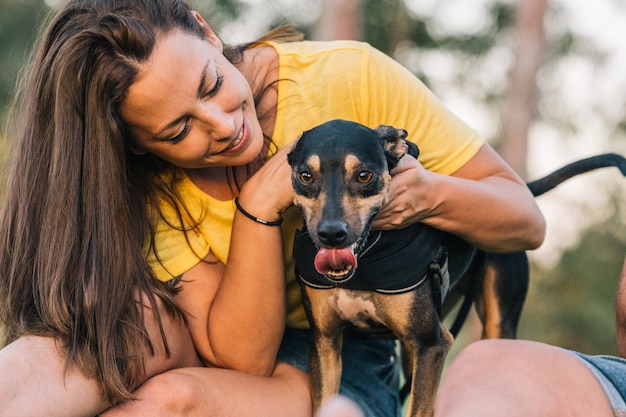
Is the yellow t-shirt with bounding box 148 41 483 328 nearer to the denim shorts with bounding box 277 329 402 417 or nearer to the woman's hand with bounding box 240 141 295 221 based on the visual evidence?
the woman's hand with bounding box 240 141 295 221

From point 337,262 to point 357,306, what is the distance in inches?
17.9

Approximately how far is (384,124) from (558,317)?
994 centimetres

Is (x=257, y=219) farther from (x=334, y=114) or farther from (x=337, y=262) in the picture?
(x=334, y=114)

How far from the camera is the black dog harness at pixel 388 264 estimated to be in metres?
3.18

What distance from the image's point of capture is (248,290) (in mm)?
3285

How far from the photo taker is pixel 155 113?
3.10 metres

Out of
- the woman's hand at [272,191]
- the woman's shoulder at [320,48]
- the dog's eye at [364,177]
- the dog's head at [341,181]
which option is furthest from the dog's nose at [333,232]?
the woman's shoulder at [320,48]

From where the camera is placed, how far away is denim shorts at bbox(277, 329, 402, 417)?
3.59 m

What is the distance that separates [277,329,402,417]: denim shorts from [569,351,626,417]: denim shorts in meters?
1.45

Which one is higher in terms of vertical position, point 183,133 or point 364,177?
point 183,133

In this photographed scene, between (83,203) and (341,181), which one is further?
(83,203)

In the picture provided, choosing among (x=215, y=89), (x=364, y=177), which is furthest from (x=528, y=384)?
(x=215, y=89)

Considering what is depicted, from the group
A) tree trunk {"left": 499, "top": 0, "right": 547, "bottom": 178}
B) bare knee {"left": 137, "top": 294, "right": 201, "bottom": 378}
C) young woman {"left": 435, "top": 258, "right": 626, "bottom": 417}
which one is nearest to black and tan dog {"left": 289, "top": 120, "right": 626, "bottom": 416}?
bare knee {"left": 137, "top": 294, "right": 201, "bottom": 378}

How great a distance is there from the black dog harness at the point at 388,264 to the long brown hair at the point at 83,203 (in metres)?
0.55
